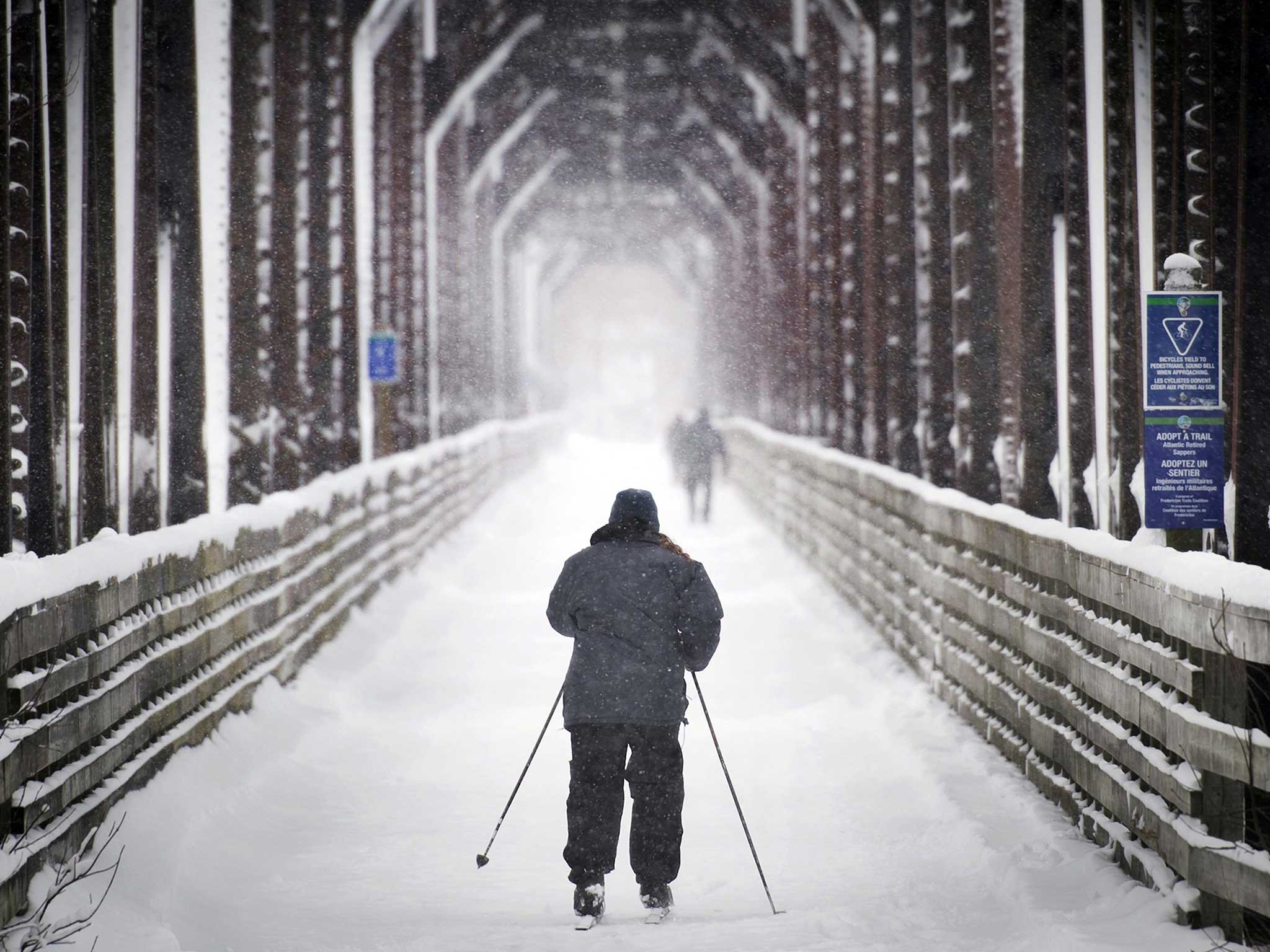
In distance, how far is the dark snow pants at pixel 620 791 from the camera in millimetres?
6246

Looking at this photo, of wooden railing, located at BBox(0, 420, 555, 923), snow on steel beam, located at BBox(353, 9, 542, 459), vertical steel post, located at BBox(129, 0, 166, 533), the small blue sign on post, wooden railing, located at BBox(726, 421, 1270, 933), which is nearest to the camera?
wooden railing, located at BBox(726, 421, 1270, 933)

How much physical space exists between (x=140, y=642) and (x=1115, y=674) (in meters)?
3.82

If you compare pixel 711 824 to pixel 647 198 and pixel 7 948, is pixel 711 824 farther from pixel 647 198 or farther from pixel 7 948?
pixel 647 198

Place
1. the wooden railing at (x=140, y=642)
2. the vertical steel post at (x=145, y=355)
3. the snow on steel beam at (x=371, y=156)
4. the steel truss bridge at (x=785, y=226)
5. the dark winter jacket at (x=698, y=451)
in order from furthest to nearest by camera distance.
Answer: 1. the dark winter jacket at (x=698, y=451)
2. the snow on steel beam at (x=371, y=156)
3. the vertical steel post at (x=145, y=355)
4. the steel truss bridge at (x=785, y=226)
5. the wooden railing at (x=140, y=642)

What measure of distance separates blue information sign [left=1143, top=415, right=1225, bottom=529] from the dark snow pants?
1.95 metres

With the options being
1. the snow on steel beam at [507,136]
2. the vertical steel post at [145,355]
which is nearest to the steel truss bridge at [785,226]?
the vertical steel post at [145,355]

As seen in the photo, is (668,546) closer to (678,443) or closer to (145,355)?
(145,355)

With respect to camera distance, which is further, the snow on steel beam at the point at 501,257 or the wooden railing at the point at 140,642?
the snow on steel beam at the point at 501,257

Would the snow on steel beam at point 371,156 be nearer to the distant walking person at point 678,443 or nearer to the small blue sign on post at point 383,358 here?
the small blue sign on post at point 383,358

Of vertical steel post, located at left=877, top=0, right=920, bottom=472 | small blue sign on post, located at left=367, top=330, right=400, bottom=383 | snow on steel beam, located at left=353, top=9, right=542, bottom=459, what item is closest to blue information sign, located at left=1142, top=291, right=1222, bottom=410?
vertical steel post, located at left=877, top=0, right=920, bottom=472

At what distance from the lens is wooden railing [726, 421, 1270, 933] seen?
521 cm

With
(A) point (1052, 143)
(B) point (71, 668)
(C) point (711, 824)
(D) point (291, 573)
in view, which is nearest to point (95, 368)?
(D) point (291, 573)

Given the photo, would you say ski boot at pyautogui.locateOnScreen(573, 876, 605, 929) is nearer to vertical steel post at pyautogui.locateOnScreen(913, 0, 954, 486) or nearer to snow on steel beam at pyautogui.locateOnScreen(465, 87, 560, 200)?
vertical steel post at pyautogui.locateOnScreen(913, 0, 954, 486)

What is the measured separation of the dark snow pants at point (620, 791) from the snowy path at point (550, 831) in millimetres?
231
